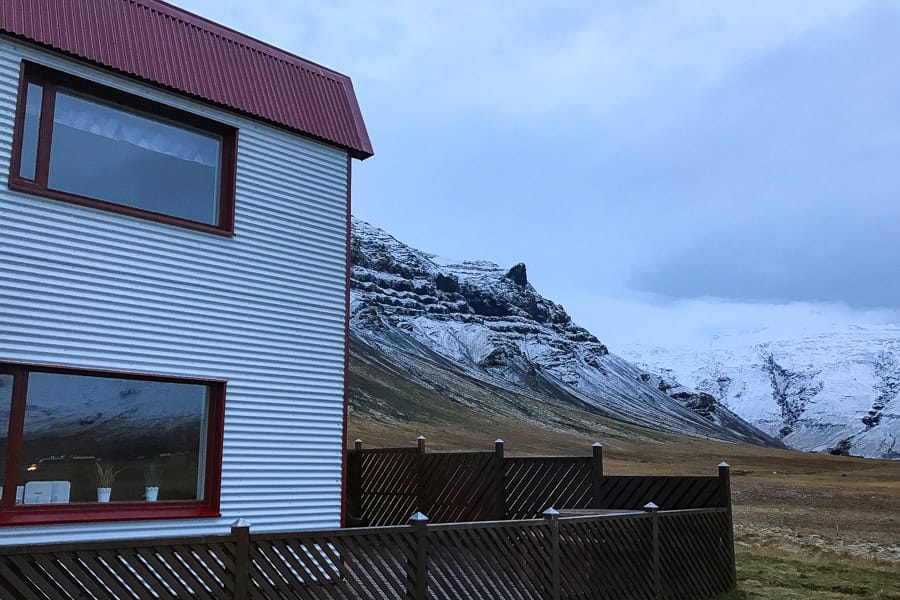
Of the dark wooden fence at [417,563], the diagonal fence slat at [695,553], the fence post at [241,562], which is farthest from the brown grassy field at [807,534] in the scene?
the fence post at [241,562]

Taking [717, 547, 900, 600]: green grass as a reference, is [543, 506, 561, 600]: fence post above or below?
above

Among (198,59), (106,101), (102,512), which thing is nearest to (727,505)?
(102,512)

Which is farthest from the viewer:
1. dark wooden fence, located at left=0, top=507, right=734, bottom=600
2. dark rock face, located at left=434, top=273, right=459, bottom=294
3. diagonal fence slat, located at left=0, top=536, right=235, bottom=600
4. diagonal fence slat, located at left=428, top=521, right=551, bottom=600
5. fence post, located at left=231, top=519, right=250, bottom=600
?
dark rock face, located at left=434, top=273, right=459, bottom=294

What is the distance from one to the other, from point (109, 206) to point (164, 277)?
100 centimetres

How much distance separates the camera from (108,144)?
372 inches

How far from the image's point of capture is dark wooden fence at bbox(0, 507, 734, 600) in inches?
216

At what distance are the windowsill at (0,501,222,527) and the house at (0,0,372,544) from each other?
2 centimetres

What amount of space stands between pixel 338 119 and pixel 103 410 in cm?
526

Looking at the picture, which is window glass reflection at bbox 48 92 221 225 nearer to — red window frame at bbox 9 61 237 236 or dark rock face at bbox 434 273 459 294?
red window frame at bbox 9 61 237 236

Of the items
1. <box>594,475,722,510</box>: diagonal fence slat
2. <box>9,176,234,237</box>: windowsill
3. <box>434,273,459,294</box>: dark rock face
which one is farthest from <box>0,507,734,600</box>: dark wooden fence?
<box>434,273,459,294</box>: dark rock face

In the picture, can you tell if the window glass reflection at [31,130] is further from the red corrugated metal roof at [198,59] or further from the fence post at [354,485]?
the fence post at [354,485]

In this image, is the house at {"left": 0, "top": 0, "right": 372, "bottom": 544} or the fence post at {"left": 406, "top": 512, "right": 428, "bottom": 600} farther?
the house at {"left": 0, "top": 0, "right": 372, "bottom": 544}

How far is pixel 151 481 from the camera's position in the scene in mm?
9070

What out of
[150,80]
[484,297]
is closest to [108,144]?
[150,80]
